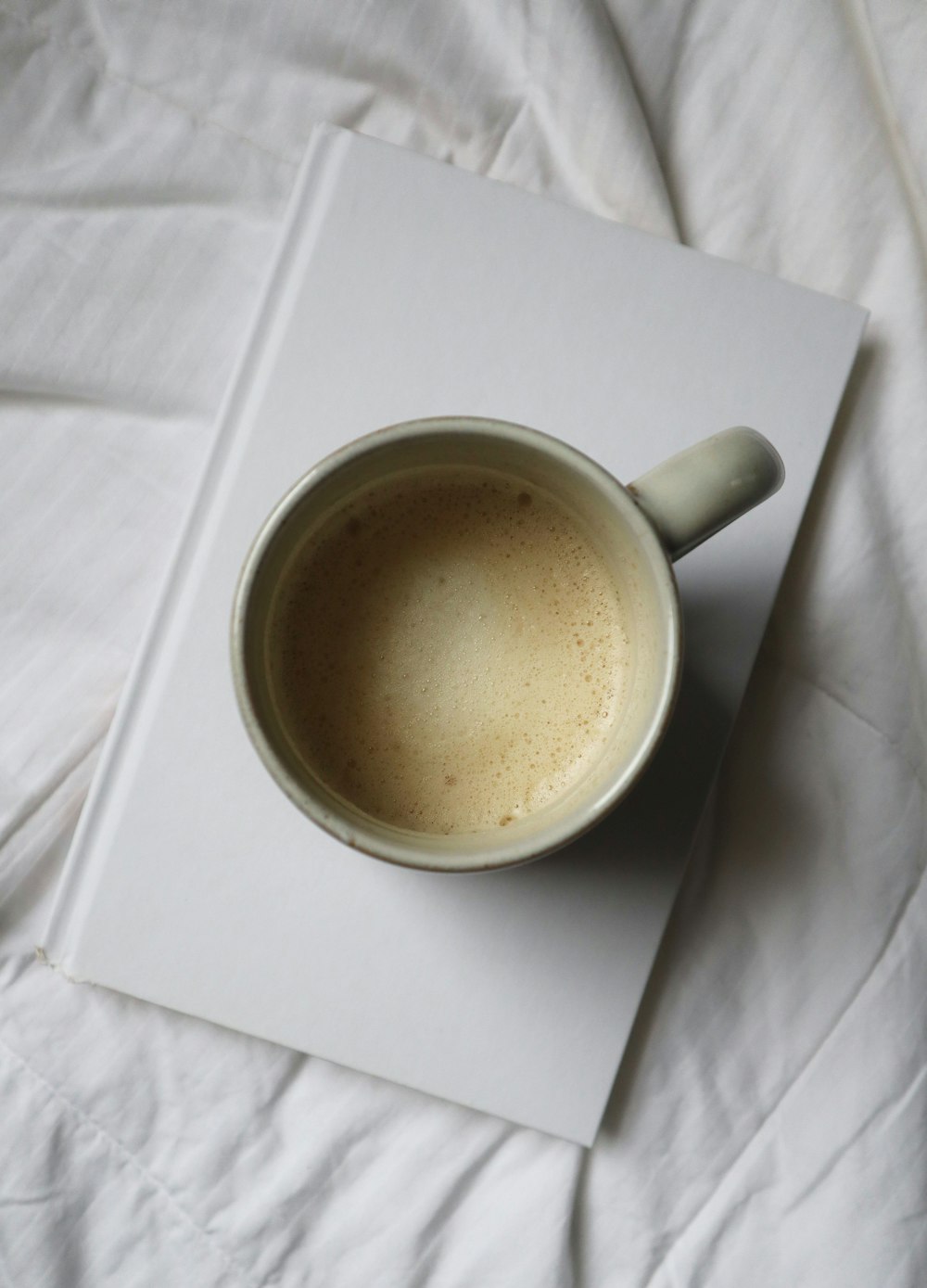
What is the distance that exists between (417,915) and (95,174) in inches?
22.4

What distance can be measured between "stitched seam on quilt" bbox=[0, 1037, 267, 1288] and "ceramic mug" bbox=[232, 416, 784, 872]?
0.37 meters

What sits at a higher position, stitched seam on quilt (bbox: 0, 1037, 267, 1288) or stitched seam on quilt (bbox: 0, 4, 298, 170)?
stitched seam on quilt (bbox: 0, 4, 298, 170)

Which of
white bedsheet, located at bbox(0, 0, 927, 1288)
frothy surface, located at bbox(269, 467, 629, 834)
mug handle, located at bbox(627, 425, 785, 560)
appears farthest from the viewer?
white bedsheet, located at bbox(0, 0, 927, 1288)

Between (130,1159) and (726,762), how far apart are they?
1.69ft

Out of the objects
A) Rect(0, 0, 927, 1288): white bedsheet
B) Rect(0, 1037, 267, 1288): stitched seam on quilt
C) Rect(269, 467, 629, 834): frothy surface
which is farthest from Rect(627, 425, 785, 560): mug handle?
Rect(0, 1037, 267, 1288): stitched seam on quilt

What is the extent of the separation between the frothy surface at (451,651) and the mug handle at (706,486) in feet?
0.33

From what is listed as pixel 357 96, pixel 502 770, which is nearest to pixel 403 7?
pixel 357 96

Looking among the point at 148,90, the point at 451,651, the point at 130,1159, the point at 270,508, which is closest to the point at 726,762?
the point at 451,651

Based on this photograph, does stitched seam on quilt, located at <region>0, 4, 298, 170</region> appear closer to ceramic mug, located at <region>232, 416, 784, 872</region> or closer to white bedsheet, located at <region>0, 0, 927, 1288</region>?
white bedsheet, located at <region>0, 0, 927, 1288</region>

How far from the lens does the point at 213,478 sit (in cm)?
74

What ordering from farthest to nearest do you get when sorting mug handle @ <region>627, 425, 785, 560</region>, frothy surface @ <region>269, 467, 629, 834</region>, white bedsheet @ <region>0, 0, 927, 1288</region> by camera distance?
white bedsheet @ <region>0, 0, 927, 1288</region>
frothy surface @ <region>269, 467, 629, 834</region>
mug handle @ <region>627, 425, 785, 560</region>

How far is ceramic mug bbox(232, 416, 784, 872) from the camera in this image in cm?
56

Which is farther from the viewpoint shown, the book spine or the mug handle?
the book spine

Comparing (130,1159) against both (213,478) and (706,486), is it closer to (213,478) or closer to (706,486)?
(213,478)
